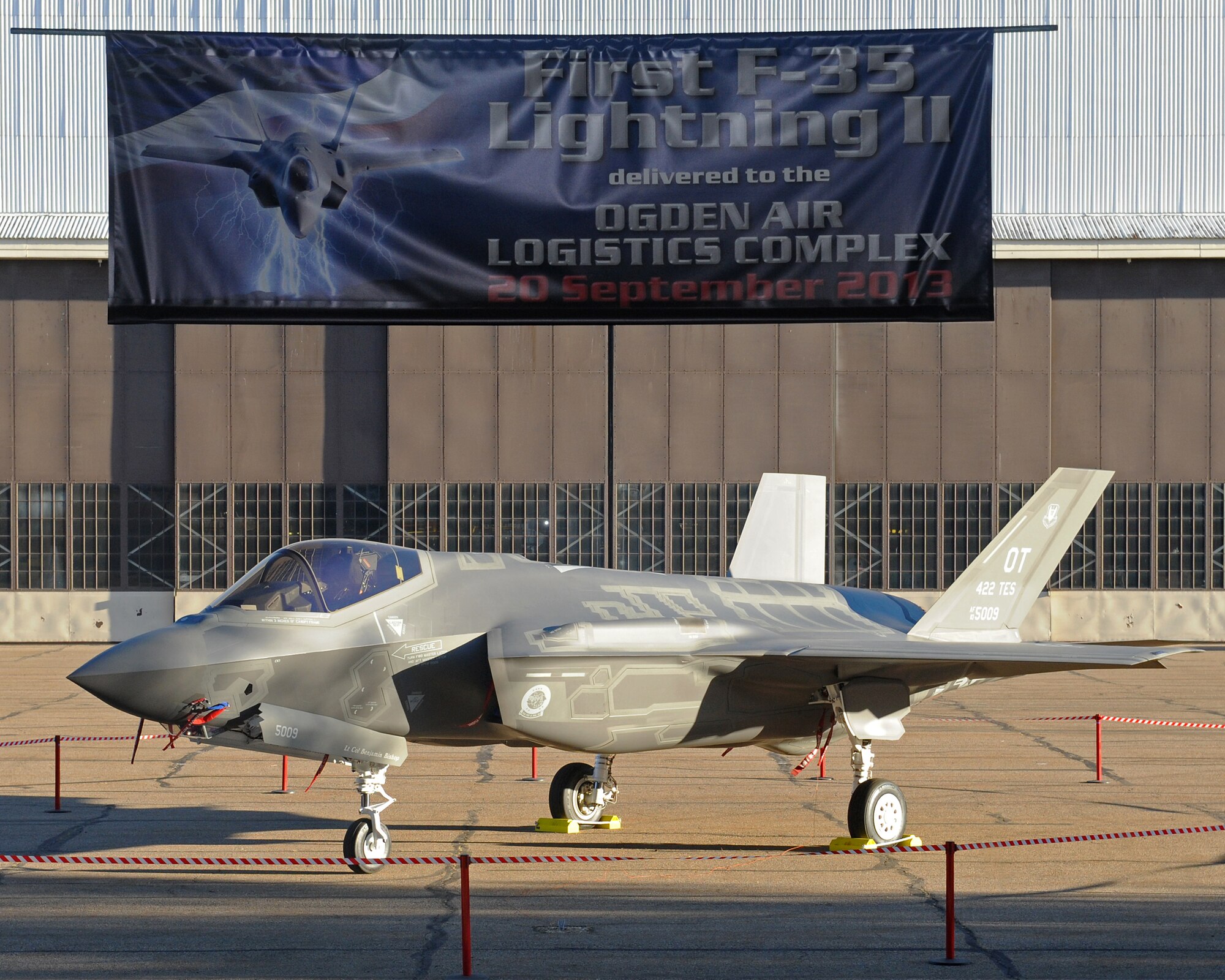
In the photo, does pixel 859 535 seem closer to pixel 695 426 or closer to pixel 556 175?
pixel 695 426

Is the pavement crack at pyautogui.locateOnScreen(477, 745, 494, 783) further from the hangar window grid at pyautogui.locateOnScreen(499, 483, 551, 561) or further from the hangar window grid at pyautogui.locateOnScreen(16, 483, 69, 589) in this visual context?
the hangar window grid at pyautogui.locateOnScreen(16, 483, 69, 589)

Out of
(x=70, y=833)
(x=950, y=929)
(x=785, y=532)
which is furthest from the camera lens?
(x=785, y=532)

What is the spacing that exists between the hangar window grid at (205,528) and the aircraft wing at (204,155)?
17264 millimetres

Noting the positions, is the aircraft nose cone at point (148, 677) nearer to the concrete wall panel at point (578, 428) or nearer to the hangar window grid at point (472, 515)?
the hangar window grid at point (472, 515)

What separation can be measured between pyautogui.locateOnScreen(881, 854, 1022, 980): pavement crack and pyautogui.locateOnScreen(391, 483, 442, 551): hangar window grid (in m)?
23.5

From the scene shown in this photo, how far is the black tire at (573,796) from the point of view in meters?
14.0

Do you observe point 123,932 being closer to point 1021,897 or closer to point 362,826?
point 362,826

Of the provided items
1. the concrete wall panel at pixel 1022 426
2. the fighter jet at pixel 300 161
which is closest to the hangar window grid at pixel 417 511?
the concrete wall panel at pixel 1022 426

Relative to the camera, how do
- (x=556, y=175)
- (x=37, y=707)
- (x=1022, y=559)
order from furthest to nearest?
1. (x=37, y=707)
2. (x=556, y=175)
3. (x=1022, y=559)

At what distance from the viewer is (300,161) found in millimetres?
18703

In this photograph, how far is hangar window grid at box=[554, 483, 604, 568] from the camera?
115 feet

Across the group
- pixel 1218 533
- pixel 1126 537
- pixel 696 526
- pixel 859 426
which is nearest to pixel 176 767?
pixel 696 526

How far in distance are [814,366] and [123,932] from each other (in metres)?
27.1

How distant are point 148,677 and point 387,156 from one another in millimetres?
9933
